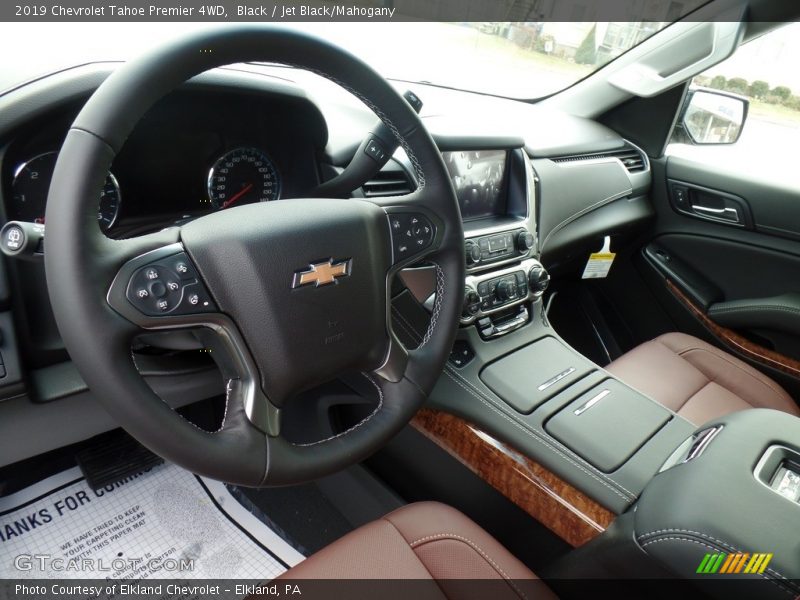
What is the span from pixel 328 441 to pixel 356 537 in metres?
0.25

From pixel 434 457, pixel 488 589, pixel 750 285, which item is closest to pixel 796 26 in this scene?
pixel 750 285

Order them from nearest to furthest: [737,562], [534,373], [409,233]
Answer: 1. [737,562]
2. [409,233]
3. [534,373]

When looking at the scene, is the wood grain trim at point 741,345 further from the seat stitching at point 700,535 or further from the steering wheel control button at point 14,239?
the steering wheel control button at point 14,239

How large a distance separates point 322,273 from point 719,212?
5.47 ft

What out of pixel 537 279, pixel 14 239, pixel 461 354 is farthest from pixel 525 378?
pixel 14 239

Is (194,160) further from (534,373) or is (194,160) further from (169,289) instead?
(534,373)

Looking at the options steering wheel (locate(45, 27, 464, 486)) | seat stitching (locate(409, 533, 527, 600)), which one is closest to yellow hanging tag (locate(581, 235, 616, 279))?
steering wheel (locate(45, 27, 464, 486))

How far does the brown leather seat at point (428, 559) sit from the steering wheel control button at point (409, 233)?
47 centimetres

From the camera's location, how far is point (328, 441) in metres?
0.81

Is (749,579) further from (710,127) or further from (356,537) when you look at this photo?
(710,127)

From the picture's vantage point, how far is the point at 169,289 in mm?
702

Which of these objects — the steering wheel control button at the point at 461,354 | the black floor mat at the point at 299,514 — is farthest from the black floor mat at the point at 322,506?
the steering wheel control button at the point at 461,354

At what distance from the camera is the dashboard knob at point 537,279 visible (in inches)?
57.1

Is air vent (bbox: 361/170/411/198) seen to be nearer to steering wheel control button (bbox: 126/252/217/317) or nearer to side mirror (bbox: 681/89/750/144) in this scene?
steering wheel control button (bbox: 126/252/217/317)
